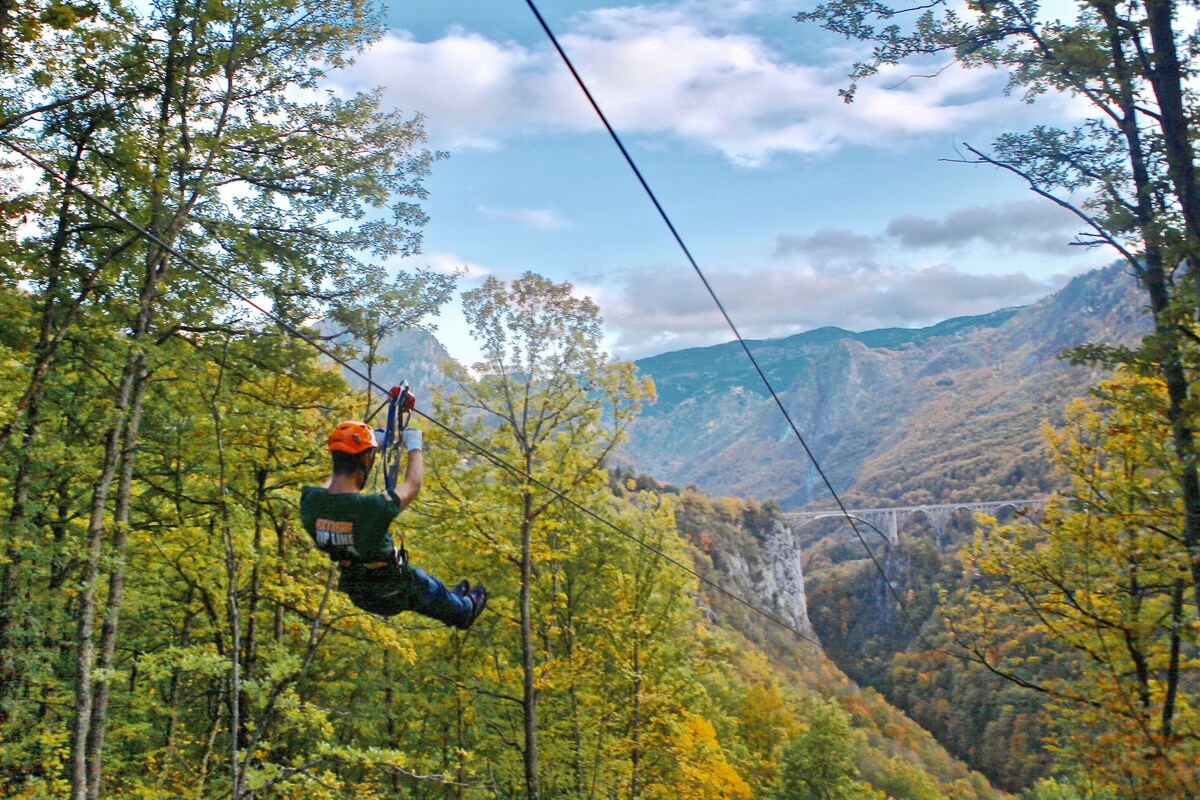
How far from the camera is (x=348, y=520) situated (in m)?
4.56

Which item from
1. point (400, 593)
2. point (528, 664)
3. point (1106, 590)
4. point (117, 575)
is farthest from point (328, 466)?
point (1106, 590)

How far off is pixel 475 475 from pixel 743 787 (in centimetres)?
940

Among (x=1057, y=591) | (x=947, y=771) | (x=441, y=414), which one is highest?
(x=441, y=414)

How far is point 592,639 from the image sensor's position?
1416 cm

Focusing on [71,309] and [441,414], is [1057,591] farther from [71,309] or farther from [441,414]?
[71,309]

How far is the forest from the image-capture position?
26.5 feet

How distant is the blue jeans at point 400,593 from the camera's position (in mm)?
4938

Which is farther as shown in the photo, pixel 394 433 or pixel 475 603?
pixel 475 603

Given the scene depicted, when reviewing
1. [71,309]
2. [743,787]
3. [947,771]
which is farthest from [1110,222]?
[947,771]

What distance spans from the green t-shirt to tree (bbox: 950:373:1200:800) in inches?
324

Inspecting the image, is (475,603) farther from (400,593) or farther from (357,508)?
(357,508)

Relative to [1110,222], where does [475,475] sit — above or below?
below

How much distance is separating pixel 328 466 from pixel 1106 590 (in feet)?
36.8

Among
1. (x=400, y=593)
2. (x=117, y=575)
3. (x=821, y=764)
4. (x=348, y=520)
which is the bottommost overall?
(x=821, y=764)
